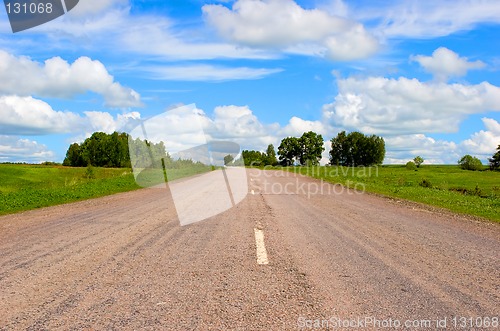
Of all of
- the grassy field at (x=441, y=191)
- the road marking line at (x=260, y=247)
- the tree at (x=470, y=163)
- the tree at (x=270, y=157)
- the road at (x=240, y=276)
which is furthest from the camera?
the tree at (x=270, y=157)

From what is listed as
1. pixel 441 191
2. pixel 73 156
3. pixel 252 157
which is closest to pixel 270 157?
pixel 252 157

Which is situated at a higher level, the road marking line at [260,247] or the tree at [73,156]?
the tree at [73,156]

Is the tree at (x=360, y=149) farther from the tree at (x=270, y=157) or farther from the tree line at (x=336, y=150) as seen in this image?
the tree at (x=270, y=157)

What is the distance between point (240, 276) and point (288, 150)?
138894 mm

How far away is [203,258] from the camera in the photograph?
19.6 feet

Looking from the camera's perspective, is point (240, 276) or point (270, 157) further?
point (270, 157)

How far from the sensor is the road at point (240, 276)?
3773 mm

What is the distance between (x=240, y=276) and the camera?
5008 mm

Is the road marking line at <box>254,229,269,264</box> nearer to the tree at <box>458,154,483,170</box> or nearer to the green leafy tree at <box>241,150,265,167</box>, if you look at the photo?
the tree at <box>458,154,483,170</box>

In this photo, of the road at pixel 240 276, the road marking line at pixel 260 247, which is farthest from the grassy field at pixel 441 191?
the road marking line at pixel 260 247

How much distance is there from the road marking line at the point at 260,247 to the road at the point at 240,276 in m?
0.02

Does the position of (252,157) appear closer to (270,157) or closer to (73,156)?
(270,157)

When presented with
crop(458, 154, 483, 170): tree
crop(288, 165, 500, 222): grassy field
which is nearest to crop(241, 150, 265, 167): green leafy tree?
crop(458, 154, 483, 170): tree

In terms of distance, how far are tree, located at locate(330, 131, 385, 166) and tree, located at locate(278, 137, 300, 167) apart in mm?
13814
